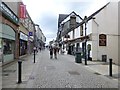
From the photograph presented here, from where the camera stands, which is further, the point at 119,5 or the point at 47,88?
the point at 119,5

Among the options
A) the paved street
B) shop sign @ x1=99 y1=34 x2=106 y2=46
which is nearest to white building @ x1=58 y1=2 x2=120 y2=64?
shop sign @ x1=99 y1=34 x2=106 y2=46

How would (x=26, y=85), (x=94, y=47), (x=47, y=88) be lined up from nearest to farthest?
(x=47, y=88), (x=26, y=85), (x=94, y=47)

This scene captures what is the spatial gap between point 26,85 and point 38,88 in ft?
3.28

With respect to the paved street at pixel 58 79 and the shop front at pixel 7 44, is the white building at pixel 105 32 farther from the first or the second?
the paved street at pixel 58 79

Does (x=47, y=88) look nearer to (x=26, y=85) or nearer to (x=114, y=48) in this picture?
(x=26, y=85)

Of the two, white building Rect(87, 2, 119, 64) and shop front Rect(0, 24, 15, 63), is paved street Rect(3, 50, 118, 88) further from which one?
white building Rect(87, 2, 119, 64)

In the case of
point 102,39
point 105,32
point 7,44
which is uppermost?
point 105,32

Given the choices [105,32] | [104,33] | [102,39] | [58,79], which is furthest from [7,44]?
[105,32]

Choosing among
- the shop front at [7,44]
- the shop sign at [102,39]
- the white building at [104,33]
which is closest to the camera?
the shop front at [7,44]

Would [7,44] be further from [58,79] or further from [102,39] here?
[102,39]

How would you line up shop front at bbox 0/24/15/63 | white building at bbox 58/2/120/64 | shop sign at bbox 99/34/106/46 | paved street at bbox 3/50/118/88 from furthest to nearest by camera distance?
shop sign at bbox 99/34/106/46 < white building at bbox 58/2/120/64 < shop front at bbox 0/24/15/63 < paved street at bbox 3/50/118/88

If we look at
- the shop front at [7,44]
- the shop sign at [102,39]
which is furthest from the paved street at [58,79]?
the shop sign at [102,39]

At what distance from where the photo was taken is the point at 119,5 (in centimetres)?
3128

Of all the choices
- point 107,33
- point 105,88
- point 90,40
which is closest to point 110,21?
point 107,33
